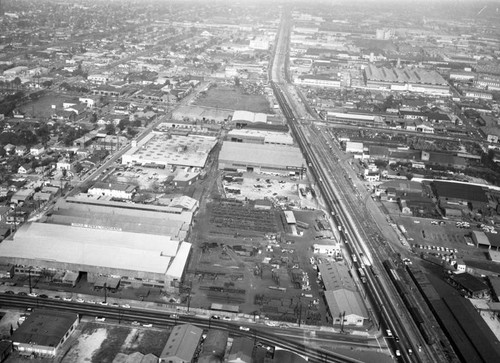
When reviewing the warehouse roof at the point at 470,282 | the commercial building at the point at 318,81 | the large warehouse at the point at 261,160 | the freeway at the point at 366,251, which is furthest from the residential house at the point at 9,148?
the commercial building at the point at 318,81

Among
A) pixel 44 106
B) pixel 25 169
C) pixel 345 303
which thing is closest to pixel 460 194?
pixel 345 303

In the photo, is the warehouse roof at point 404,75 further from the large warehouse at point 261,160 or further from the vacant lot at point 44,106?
the vacant lot at point 44,106

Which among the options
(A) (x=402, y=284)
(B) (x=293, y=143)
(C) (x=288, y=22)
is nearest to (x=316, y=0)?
(C) (x=288, y=22)

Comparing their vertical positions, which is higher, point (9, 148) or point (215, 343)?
point (215, 343)

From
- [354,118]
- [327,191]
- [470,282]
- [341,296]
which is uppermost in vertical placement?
[341,296]

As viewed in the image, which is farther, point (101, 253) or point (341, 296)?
point (101, 253)

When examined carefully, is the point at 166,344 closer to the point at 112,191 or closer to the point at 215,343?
the point at 215,343

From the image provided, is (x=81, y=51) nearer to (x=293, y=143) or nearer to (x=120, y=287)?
(x=293, y=143)
